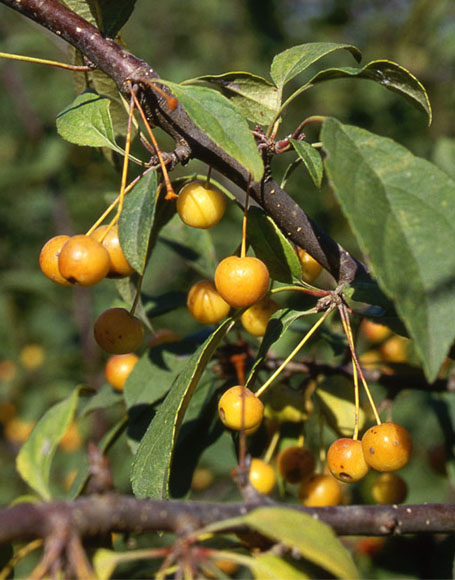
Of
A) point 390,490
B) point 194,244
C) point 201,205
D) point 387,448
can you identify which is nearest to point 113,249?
point 201,205

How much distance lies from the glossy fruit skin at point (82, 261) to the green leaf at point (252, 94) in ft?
1.54

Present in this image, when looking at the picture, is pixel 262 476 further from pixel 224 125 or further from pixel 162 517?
pixel 224 125

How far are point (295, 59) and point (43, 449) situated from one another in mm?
1021

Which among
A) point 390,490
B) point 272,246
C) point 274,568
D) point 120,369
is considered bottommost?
point 390,490

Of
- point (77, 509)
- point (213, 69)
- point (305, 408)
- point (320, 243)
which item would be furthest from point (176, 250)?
point (213, 69)

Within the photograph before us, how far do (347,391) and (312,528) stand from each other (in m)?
1.10

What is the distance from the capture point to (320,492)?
5.75ft

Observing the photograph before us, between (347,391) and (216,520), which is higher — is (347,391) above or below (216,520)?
below

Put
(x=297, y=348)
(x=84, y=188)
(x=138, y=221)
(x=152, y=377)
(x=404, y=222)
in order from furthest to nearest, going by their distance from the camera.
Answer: (x=84, y=188) → (x=152, y=377) → (x=297, y=348) → (x=138, y=221) → (x=404, y=222)

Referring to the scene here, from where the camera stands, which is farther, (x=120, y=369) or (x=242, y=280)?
(x=120, y=369)

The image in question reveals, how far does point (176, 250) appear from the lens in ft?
7.11

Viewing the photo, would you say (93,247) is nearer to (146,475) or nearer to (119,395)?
(146,475)

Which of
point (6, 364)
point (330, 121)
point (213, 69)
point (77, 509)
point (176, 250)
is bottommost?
point (6, 364)

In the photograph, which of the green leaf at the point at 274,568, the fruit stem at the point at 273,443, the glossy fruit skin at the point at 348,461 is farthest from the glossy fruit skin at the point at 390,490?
the green leaf at the point at 274,568
